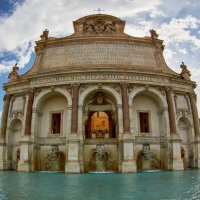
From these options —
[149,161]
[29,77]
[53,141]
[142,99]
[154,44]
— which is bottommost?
[149,161]

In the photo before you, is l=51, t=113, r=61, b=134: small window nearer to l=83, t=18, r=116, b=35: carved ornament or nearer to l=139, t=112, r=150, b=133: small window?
l=139, t=112, r=150, b=133: small window

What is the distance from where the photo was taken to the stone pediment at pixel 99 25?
2520cm

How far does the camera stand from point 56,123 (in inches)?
877

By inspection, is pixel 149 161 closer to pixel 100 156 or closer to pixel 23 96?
pixel 100 156

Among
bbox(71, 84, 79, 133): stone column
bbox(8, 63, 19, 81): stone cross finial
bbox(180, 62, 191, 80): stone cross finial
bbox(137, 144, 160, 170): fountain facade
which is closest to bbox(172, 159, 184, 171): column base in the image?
bbox(137, 144, 160, 170): fountain facade

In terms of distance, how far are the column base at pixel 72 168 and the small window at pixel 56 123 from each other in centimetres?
459

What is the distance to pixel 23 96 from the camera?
22891mm

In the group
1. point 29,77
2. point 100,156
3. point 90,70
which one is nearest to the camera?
point 100,156

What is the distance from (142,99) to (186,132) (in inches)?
227

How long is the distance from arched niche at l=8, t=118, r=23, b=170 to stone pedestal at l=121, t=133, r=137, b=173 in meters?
10.4

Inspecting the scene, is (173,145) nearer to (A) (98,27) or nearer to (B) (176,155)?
(B) (176,155)

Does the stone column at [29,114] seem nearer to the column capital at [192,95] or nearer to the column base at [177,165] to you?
the column base at [177,165]

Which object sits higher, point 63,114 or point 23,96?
point 23,96

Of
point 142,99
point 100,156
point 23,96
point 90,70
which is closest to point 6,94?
point 23,96
